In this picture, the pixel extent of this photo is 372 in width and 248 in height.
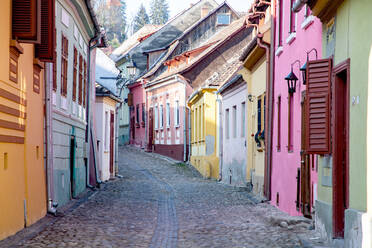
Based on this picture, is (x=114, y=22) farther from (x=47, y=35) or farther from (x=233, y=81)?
→ (x=47, y=35)

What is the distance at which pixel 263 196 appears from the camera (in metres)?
19.5

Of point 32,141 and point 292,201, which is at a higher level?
point 32,141

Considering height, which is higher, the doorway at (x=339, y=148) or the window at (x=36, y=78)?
the window at (x=36, y=78)

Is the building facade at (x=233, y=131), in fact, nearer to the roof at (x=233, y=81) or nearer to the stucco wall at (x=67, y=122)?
the roof at (x=233, y=81)

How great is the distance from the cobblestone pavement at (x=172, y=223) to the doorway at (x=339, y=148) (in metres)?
1.12

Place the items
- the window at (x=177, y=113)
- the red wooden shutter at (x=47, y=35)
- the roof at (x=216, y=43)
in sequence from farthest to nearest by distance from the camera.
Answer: the window at (x=177, y=113), the roof at (x=216, y=43), the red wooden shutter at (x=47, y=35)

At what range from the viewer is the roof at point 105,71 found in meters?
33.9

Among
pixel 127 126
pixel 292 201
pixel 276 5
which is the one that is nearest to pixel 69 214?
pixel 292 201

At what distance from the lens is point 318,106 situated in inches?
421

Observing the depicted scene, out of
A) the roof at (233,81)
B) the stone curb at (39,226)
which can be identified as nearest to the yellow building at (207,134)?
the roof at (233,81)

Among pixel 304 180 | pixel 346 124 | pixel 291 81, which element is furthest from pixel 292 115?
pixel 346 124

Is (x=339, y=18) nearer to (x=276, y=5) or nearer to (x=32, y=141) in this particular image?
(x=32, y=141)

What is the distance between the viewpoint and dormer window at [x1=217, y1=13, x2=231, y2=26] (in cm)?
4588

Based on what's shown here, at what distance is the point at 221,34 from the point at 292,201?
94.9 ft
